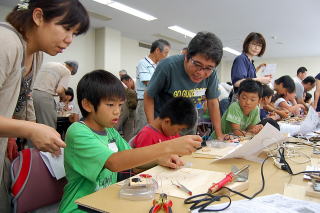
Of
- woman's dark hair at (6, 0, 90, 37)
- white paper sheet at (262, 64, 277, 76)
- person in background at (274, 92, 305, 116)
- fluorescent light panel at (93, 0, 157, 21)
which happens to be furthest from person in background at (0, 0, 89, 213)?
fluorescent light panel at (93, 0, 157, 21)

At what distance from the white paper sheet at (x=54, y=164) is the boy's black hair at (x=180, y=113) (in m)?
0.61

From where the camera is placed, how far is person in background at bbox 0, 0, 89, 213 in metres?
0.77

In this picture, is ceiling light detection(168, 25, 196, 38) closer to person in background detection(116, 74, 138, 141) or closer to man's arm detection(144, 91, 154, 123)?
person in background detection(116, 74, 138, 141)

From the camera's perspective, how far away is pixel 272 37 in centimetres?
761

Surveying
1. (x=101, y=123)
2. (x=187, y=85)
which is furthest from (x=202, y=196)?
(x=187, y=85)

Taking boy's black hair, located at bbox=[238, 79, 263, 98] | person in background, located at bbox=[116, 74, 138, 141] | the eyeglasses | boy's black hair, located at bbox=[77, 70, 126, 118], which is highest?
the eyeglasses

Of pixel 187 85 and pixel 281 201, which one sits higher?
pixel 187 85

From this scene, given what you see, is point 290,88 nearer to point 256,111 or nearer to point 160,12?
point 256,111

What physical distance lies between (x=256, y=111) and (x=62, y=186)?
66.8 inches

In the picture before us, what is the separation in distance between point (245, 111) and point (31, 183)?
1719mm

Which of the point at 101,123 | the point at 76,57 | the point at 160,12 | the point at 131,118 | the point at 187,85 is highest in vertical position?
the point at 160,12

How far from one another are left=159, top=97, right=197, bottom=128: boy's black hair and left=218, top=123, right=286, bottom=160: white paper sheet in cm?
36

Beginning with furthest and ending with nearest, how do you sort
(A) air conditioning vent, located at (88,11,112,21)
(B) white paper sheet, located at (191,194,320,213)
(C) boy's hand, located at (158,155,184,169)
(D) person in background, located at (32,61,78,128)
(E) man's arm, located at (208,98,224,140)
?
(A) air conditioning vent, located at (88,11,112,21)
(D) person in background, located at (32,61,78,128)
(E) man's arm, located at (208,98,224,140)
(C) boy's hand, located at (158,155,184,169)
(B) white paper sheet, located at (191,194,320,213)

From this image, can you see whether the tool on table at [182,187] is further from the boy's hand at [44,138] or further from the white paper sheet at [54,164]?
the white paper sheet at [54,164]
